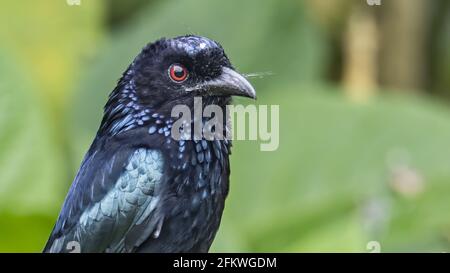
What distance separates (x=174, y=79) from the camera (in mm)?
1571

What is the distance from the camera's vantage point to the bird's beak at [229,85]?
5.23 feet

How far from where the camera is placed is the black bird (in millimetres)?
1557

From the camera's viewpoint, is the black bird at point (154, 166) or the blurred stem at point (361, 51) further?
the blurred stem at point (361, 51)

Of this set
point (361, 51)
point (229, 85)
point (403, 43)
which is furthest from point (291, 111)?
point (229, 85)

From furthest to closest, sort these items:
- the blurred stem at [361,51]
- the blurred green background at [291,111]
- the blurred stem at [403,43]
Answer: the blurred stem at [403,43] < the blurred stem at [361,51] < the blurred green background at [291,111]

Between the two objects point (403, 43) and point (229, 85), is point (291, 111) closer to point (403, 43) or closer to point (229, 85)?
point (403, 43)

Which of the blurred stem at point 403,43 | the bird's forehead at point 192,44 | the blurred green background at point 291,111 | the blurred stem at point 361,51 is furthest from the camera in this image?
the blurred stem at point 403,43

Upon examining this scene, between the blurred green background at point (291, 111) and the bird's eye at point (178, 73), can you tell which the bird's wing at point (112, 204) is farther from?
the blurred green background at point (291, 111)

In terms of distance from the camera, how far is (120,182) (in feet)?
5.21

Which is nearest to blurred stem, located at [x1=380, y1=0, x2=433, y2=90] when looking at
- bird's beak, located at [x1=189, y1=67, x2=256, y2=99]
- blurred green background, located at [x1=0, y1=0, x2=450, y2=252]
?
blurred green background, located at [x1=0, y1=0, x2=450, y2=252]

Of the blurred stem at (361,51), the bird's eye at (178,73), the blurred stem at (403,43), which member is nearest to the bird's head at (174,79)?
the bird's eye at (178,73)

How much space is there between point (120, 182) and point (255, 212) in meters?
1.96

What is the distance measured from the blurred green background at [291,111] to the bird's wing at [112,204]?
328 mm

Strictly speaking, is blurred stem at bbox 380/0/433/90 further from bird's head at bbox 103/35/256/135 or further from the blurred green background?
bird's head at bbox 103/35/256/135
